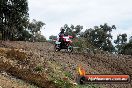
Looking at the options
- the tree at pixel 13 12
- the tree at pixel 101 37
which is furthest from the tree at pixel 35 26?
the tree at pixel 13 12

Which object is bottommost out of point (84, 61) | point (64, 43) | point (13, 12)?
point (84, 61)

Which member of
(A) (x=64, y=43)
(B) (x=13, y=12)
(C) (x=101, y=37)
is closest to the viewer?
(A) (x=64, y=43)

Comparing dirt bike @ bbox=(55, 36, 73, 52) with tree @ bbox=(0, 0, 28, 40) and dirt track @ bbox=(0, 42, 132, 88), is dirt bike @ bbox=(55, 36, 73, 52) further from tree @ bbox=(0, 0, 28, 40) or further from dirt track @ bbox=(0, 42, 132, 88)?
tree @ bbox=(0, 0, 28, 40)

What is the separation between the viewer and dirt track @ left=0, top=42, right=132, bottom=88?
3475 cm

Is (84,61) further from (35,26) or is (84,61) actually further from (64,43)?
(35,26)

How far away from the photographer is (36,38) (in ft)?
367

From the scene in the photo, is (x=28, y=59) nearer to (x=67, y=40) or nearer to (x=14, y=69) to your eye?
(x=14, y=69)

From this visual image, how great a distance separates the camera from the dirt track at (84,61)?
1368 inches

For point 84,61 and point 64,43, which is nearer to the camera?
point 84,61

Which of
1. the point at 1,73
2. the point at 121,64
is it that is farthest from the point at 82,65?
the point at 1,73

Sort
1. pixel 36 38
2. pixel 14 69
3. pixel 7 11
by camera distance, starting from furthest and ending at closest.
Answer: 1. pixel 36 38
2. pixel 7 11
3. pixel 14 69

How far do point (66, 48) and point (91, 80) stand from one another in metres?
18.2

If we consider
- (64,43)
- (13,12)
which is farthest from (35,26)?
(64,43)

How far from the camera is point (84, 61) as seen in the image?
40906 mm
